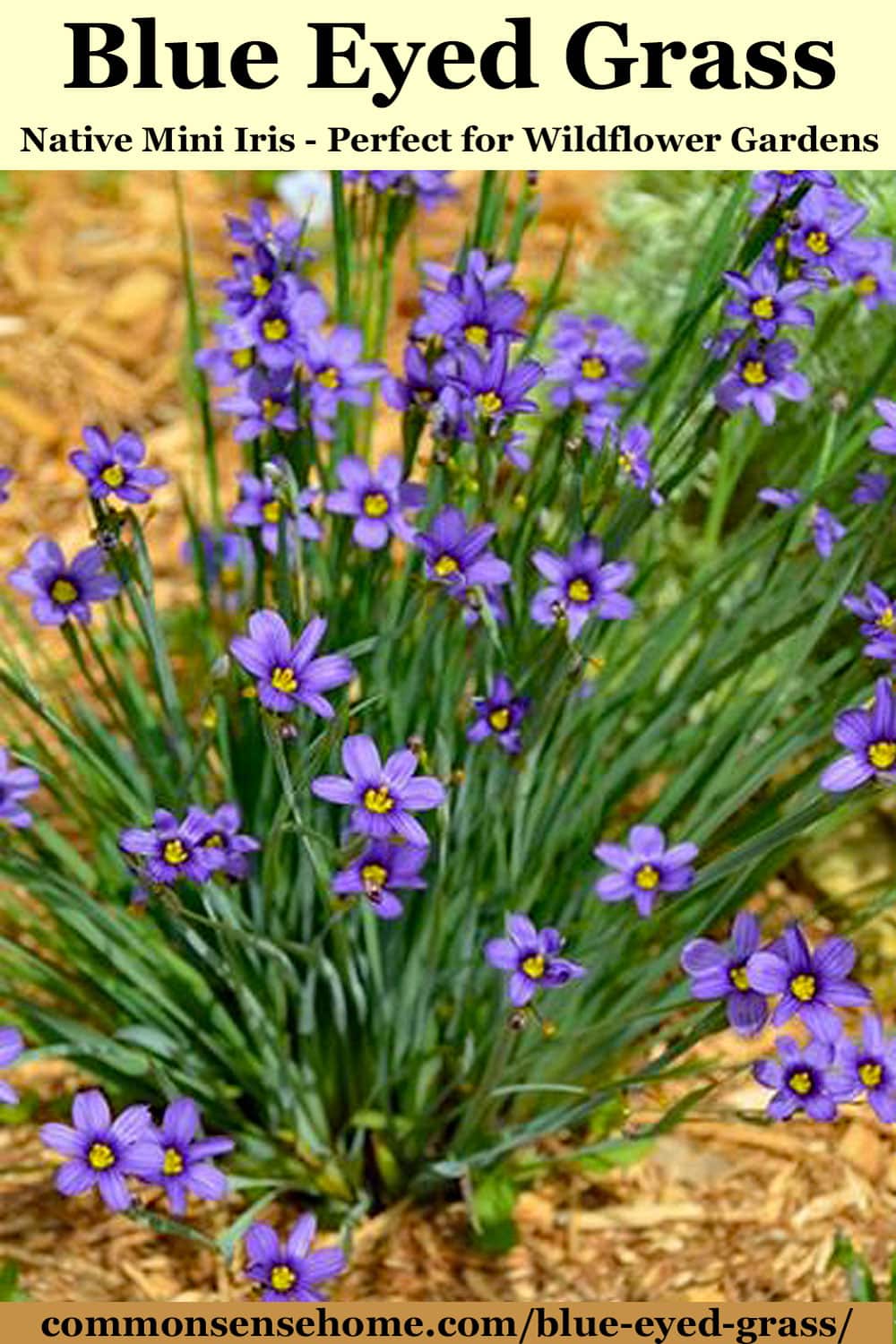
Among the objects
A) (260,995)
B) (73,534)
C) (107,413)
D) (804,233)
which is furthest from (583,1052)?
(107,413)

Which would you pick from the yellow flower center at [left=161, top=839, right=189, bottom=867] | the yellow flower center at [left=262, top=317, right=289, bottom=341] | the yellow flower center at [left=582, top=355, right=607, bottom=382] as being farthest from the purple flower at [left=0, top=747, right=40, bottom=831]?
the yellow flower center at [left=582, top=355, right=607, bottom=382]

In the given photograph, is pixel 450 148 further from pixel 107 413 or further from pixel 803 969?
pixel 107 413

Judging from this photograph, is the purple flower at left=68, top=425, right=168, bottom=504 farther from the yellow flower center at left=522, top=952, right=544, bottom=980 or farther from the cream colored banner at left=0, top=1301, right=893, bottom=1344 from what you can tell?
the cream colored banner at left=0, top=1301, right=893, bottom=1344

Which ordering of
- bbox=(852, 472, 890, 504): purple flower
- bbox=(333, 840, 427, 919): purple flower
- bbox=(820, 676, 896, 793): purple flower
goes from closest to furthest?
1. bbox=(820, 676, 896, 793): purple flower
2. bbox=(333, 840, 427, 919): purple flower
3. bbox=(852, 472, 890, 504): purple flower

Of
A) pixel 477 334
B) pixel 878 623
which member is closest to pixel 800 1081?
pixel 878 623

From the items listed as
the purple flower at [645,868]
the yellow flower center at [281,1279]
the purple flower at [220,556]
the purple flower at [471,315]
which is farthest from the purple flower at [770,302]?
the yellow flower center at [281,1279]

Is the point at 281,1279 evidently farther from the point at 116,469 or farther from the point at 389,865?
the point at 116,469

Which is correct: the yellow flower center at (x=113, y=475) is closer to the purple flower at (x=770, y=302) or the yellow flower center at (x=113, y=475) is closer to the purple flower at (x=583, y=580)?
the purple flower at (x=583, y=580)

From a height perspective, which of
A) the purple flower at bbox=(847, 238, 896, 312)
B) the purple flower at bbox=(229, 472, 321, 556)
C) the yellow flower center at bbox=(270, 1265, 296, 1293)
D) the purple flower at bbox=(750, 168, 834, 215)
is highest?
the purple flower at bbox=(750, 168, 834, 215)
